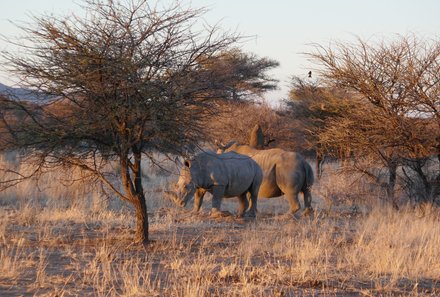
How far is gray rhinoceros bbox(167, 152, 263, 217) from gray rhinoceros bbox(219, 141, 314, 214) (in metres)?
1.15

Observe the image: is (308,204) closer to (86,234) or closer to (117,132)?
(86,234)

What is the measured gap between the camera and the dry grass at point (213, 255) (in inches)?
293

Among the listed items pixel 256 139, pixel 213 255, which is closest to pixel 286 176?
pixel 256 139

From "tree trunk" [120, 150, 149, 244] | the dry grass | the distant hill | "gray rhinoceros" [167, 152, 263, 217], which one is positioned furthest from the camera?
"gray rhinoceros" [167, 152, 263, 217]

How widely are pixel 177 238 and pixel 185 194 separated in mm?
3715

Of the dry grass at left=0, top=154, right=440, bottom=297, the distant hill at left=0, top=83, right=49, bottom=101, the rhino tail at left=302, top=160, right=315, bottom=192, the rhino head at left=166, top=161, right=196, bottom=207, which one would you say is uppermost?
the distant hill at left=0, top=83, right=49, bottom=101

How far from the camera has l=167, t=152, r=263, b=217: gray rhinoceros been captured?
588 inches

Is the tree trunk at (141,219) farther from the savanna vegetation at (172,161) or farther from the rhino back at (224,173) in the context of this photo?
the rhino back at (224,173)

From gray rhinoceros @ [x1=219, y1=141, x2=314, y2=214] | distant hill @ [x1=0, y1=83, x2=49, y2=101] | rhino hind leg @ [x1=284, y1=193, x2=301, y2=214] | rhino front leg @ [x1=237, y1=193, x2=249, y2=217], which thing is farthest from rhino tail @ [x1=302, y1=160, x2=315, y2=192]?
distant hill @ [x1=0, y1=83, x2=49, y2=101]

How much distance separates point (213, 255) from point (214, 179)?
5.59 m

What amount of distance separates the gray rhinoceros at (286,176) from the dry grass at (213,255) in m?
1.08

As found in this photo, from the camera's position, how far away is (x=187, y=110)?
32.0 feet

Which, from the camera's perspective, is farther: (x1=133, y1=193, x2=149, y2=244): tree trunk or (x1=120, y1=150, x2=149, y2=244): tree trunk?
(x1=133, y1=193, x2=149, y2=244): tree trunk

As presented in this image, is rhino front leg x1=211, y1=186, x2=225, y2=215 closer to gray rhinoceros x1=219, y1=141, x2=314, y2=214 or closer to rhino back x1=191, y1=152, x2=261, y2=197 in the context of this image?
rhino back x1=191, y1=152, x2=261, y2=197
